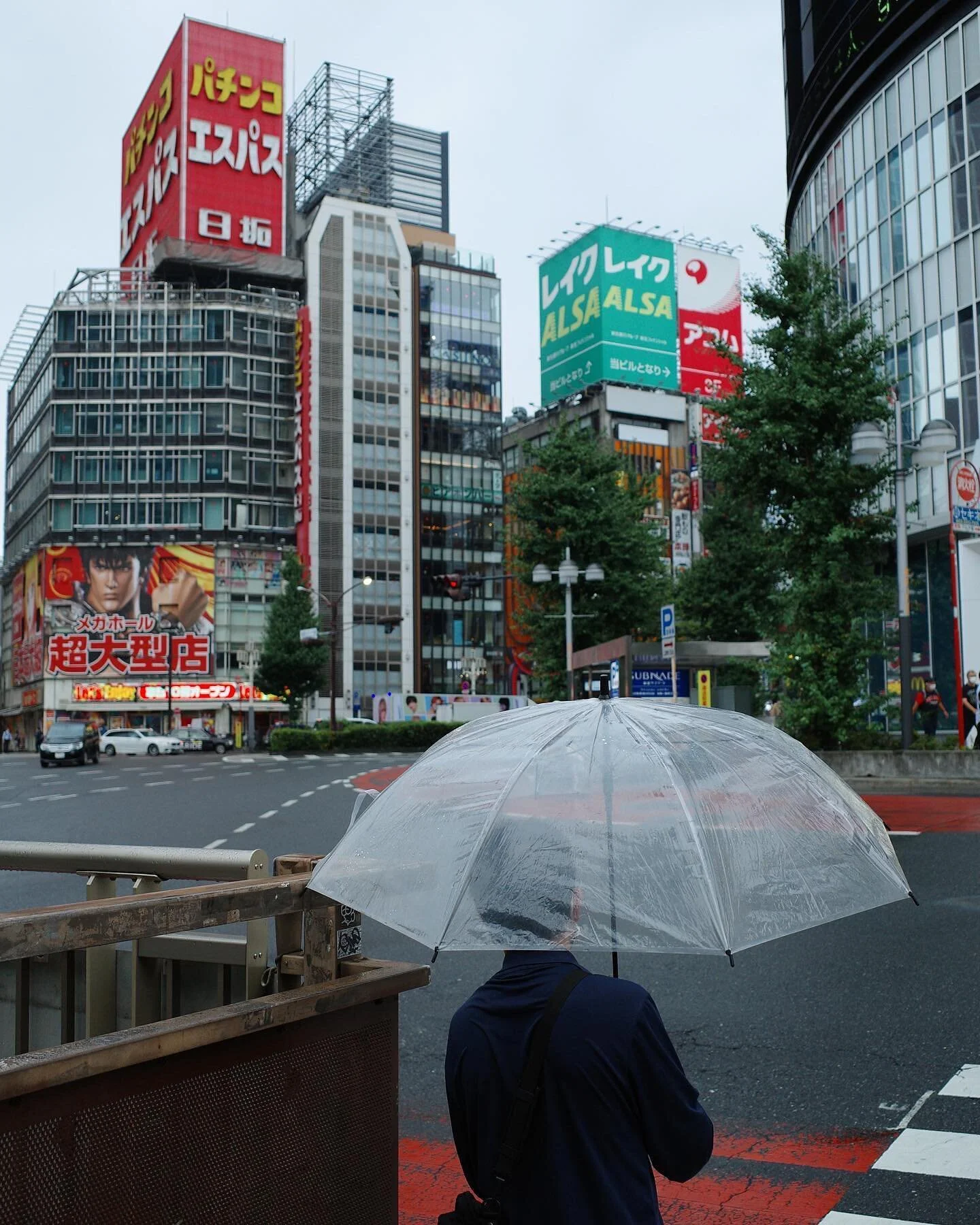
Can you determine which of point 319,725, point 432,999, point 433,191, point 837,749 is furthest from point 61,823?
point 433,191

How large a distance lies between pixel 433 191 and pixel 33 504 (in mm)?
62279

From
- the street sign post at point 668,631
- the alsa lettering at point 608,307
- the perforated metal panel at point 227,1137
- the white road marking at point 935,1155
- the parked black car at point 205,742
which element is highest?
the alsa lettering at point 608,307

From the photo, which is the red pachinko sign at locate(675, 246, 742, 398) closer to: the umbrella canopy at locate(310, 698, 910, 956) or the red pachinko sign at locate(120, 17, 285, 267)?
the red pachinko sign at locate(120, 17, 285, 267)

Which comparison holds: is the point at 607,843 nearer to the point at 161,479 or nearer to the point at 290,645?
the point at 290,645

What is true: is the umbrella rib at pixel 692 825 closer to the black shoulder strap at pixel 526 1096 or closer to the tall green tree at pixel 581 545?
the black shoulder strap at pixel 526 1096

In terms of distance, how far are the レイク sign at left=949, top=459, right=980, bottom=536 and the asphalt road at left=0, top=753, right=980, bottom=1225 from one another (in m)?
9.93

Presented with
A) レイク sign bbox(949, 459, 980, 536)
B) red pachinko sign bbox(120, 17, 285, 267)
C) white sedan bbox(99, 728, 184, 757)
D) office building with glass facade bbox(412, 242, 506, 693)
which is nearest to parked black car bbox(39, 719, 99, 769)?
white sedan bbox(99, 728, 184, 757)

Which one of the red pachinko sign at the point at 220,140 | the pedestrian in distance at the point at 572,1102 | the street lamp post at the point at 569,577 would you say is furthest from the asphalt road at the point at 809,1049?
the red pachinko sign at the point at 220,140

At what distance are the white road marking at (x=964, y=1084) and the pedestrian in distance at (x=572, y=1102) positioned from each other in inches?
129

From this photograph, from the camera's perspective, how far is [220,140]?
82375mm

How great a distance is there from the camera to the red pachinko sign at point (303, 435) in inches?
3221

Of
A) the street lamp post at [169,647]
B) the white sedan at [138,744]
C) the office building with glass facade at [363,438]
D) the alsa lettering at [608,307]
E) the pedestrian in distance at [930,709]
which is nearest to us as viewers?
the pedestrian in distance at [930,709]

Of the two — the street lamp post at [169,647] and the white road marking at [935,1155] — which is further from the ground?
the street lamp post at [169,647]

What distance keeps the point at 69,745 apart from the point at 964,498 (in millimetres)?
31120
